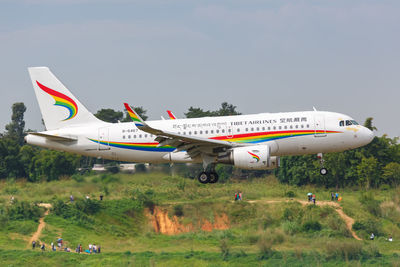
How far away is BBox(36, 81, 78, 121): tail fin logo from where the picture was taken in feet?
167

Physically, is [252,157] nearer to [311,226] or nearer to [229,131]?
[229,131]

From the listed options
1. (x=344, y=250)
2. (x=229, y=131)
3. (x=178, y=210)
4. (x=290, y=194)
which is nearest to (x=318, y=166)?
(x=290, y=194)

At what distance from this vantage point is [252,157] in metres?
45.0

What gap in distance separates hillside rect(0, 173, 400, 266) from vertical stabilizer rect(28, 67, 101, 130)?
7951mm

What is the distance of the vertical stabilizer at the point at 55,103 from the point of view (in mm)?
50625

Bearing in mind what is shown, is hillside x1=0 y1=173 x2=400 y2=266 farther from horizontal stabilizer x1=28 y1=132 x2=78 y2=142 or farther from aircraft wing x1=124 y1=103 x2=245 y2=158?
aircraft wing x1=124 y1=103 x2=245 y2=158

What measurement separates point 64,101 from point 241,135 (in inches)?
582

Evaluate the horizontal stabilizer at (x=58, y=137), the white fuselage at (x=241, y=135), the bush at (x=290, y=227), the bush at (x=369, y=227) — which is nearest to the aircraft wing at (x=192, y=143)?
the white fuselage at (x=241, y=135)

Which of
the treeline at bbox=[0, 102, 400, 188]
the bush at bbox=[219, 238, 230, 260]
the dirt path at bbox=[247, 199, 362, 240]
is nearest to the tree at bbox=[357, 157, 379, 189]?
the treeline at bbox=[0, 102, 400, 188]

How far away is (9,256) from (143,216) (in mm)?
17030

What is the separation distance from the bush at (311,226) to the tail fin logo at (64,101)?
91.6ft

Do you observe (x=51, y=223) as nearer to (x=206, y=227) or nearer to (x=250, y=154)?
(x=206, y=227)

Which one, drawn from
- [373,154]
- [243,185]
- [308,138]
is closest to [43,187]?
[243,185]

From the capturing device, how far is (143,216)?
69750mm
